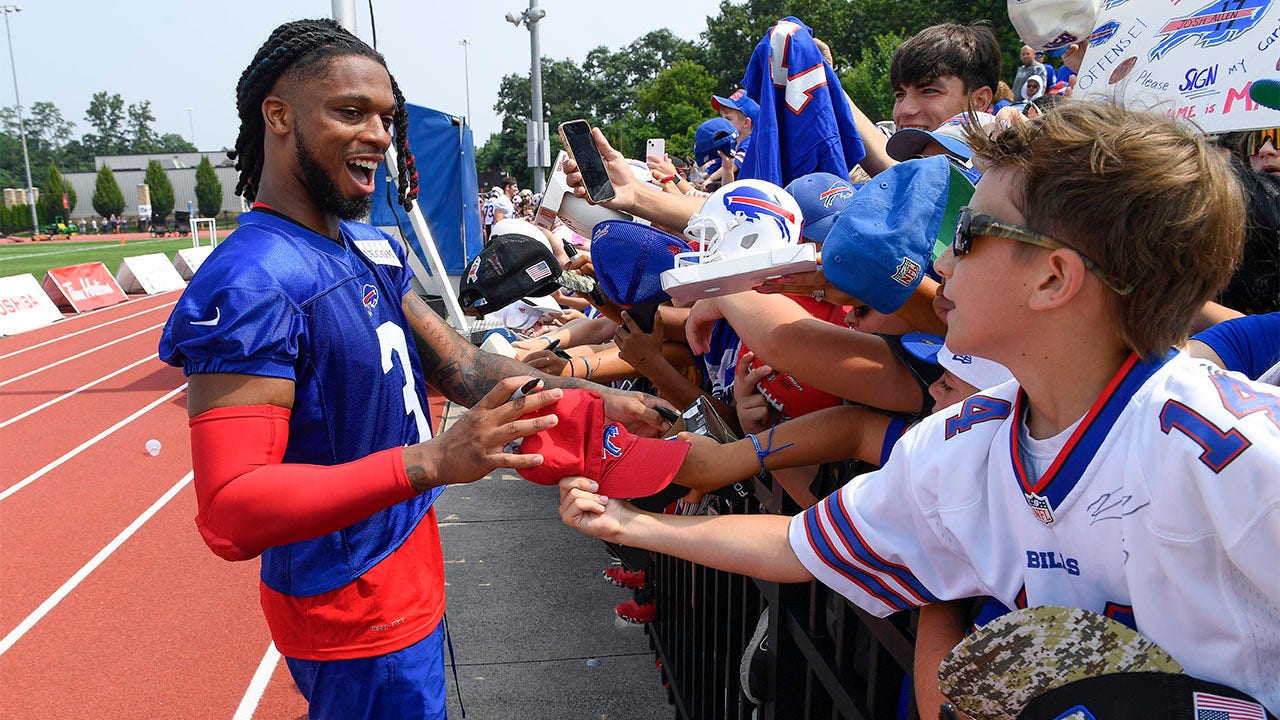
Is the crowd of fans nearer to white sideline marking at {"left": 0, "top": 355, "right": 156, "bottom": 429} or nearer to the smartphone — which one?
the smartphone

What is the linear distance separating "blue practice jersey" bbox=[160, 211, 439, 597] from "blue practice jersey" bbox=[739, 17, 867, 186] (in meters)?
1.60

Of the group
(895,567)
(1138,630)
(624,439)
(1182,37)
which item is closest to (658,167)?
(1182,37)

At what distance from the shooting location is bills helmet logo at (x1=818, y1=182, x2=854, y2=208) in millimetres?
2428

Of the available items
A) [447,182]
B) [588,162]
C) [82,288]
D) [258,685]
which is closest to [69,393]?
[447,182]

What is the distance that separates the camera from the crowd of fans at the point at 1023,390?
104cm

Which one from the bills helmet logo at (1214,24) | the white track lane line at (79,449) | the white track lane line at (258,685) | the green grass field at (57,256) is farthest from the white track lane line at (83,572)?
the green grass field at (57,256)

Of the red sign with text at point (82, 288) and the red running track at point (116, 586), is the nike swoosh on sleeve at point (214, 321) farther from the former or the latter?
the red sign with text at point (82, 288)

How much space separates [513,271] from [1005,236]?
2101 mm

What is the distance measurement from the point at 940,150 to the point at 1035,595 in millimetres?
1736

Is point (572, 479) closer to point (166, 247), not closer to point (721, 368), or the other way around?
point (721, 368)

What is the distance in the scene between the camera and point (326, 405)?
1.95 meters

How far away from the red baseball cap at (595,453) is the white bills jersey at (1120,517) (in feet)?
1.55

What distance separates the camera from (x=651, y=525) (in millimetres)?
1857

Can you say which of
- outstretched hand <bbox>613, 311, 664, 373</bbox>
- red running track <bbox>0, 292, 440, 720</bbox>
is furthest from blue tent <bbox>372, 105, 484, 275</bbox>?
outstretched hand <bbox>613, 311, 664, 373</bbox>
